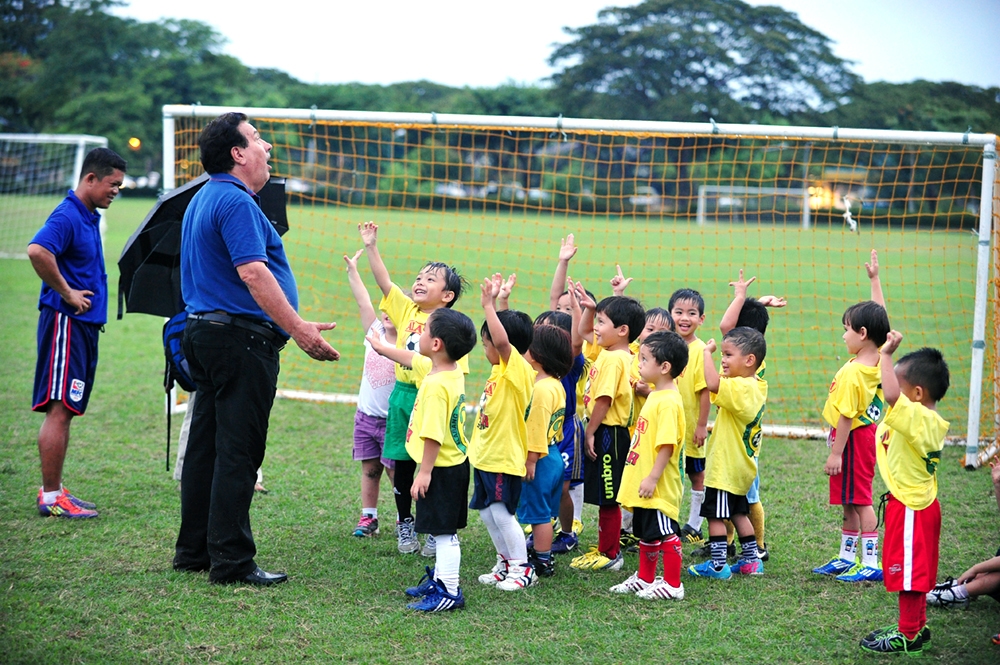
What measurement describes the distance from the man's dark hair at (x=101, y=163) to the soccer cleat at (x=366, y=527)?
2.63m

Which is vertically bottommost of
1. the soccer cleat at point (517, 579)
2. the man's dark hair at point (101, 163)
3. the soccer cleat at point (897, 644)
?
the soccer cleat at point (517, 579)

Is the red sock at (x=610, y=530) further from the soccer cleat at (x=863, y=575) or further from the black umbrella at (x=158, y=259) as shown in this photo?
the black umbrella at (x=158, y=259)

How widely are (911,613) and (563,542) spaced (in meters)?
1.90

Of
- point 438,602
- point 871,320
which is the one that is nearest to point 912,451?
point 871,320

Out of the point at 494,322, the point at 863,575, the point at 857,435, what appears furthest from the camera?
the point at 857,435

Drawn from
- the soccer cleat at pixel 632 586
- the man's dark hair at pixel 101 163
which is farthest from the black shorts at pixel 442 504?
the man's dark hair at pixel 101 163

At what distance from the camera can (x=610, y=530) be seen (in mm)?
4746

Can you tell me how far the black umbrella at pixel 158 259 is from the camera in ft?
15.6

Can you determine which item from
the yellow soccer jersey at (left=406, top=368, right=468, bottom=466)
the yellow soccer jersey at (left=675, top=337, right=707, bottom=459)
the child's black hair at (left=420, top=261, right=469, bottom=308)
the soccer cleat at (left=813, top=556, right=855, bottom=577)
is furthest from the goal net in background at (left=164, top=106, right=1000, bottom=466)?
the yellow soccer jersey at (left=406, top=368, right=468, bottom=466)

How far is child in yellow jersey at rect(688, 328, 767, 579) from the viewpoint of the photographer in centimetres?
446

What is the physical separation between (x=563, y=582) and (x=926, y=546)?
5.65ft

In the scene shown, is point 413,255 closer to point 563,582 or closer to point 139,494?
point 139,494

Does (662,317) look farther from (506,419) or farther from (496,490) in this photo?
(496,490)

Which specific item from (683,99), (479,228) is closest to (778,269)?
(479,228)
